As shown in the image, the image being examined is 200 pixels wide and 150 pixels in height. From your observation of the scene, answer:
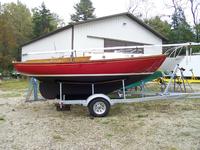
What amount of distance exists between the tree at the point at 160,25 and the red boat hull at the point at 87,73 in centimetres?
3135

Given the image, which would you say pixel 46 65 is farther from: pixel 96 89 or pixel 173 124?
pixel 173 124

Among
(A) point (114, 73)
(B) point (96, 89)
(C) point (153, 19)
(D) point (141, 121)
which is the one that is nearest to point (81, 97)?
(B) point (96, 89)

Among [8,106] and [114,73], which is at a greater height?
[114,73]

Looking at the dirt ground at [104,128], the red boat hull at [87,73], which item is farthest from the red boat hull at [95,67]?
the dirt ground at [104,128]

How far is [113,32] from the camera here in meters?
19.6

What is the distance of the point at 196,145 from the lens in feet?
15.2

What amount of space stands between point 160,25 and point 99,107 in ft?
115

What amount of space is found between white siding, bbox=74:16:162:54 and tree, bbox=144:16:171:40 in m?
16.6

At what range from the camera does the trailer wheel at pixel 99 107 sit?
689 cm

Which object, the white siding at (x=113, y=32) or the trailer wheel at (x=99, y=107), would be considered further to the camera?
the white siding at (x=113, y=32)

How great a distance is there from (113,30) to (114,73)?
1293 cm

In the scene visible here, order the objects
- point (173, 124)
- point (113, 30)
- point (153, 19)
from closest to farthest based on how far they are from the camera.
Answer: point (173, 124) < point (113, 30) < point (153, 19)

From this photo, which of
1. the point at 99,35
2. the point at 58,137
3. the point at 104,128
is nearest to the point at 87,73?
the point at 104,128

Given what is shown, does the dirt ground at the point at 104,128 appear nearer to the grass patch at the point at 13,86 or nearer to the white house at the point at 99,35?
the grass patch at the point at 13,86
